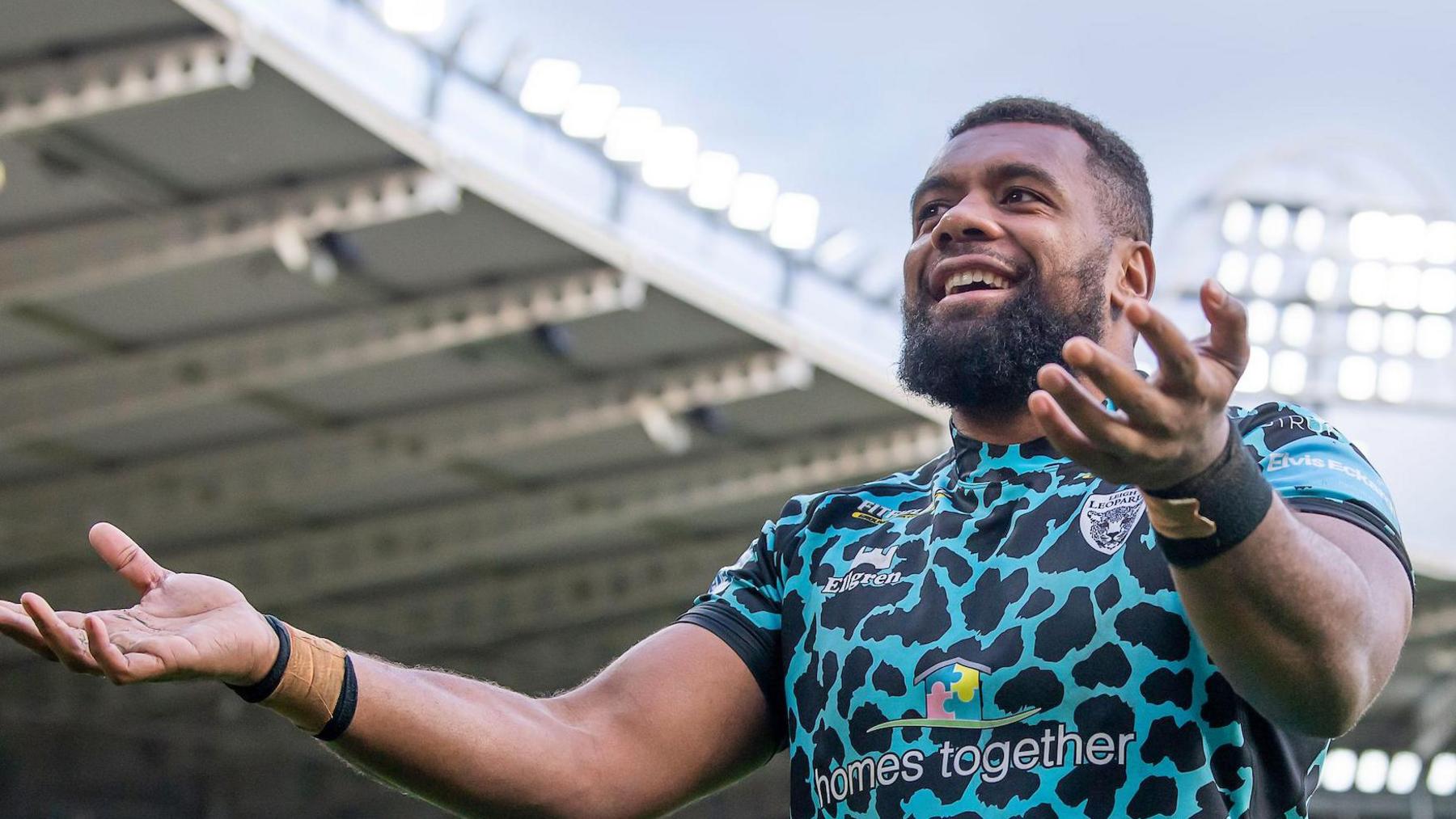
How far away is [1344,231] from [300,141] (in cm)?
1814

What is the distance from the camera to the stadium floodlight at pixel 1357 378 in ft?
89.9

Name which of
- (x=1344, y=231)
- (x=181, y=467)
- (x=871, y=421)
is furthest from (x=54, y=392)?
(x=1344, y=231)

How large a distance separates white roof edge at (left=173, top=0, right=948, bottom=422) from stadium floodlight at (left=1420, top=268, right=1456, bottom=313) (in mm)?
10909

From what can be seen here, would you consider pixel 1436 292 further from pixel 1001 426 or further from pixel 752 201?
pixel 1001 426

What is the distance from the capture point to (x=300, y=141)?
14406 mm

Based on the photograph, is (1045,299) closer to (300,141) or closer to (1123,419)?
(1123,419)

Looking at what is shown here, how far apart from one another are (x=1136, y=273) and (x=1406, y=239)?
2693cm

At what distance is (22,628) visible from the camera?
2229mm

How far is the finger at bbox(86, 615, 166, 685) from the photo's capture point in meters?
2.14

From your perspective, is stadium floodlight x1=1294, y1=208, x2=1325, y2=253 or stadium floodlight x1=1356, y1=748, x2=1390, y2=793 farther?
stadium floodlight x1=1356, y1=748, x2=1390, y2=793

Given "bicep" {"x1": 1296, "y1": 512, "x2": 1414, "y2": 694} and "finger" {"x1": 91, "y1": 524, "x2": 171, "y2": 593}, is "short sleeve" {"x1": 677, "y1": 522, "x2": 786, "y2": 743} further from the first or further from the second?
"bicep" {"x1": 1296, "y1": 512, "x2": 1414, "y2": 694}

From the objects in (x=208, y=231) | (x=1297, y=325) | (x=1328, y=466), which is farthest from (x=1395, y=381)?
(x=1328, y=466)

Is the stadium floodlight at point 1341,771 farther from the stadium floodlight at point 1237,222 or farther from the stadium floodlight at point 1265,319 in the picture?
the stadium floodlight at point 1237,222

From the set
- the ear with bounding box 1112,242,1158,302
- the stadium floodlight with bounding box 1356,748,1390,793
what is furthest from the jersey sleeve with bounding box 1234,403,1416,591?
the stadium floodlight with bounding box 1356,748,1390,793
